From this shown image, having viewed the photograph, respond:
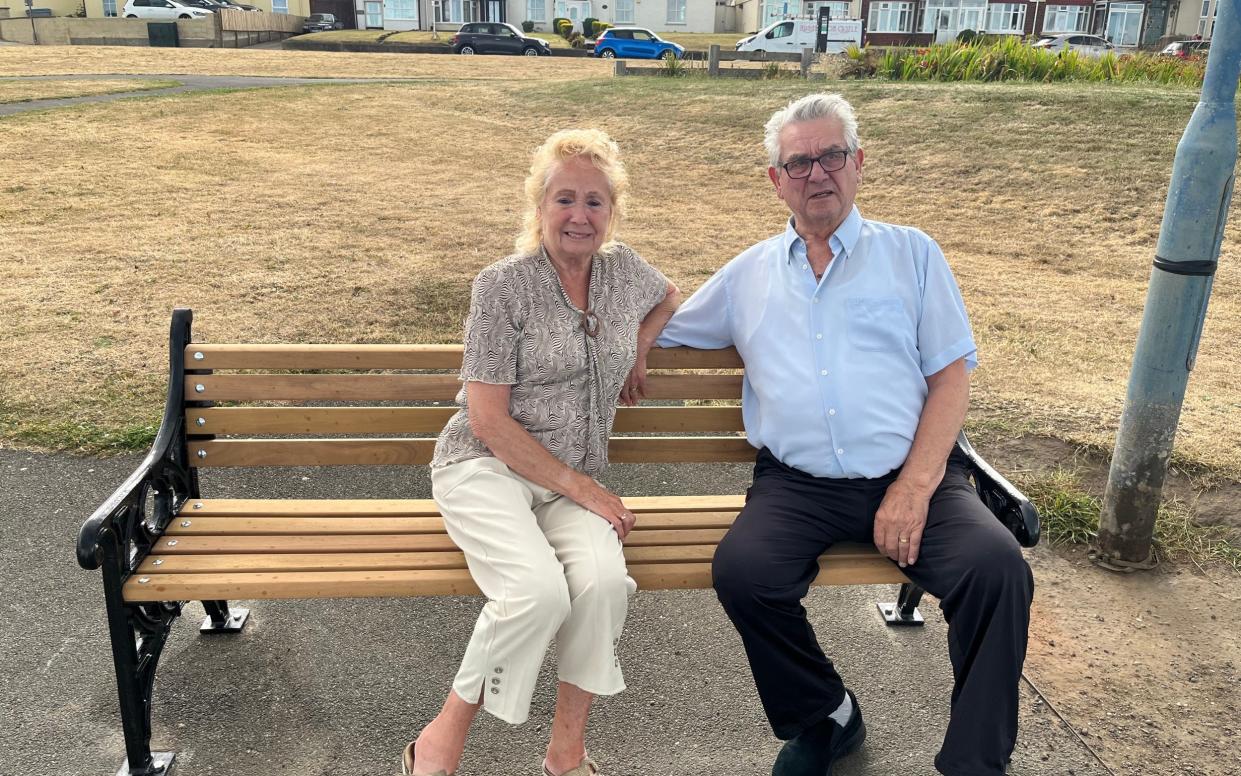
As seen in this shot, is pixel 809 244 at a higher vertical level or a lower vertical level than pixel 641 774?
higher

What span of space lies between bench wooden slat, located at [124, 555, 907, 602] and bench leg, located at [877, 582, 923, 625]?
72 cm

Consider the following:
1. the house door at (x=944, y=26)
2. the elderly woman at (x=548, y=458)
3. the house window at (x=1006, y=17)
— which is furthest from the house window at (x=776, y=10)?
the elderly woman at (x=548, y=458)

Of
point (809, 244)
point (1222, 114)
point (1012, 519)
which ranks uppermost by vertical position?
point (1222, 114)

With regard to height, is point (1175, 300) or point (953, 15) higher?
point (953, 15)

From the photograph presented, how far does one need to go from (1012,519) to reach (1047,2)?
177 feet

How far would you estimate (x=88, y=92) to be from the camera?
655 inches

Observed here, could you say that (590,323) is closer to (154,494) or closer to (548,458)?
(548,458)

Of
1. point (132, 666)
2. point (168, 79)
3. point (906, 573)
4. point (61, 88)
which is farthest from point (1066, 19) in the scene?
point (132, 666)

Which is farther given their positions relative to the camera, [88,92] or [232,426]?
[88,92]

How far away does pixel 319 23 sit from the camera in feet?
159

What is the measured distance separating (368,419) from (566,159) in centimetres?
109

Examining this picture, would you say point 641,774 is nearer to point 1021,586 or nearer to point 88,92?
point 1021,586

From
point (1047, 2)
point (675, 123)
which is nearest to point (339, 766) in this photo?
point (675, 123)

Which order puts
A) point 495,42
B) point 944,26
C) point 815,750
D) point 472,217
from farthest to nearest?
point 944,26 < point 495,42 < point 472,217 < point 815,750
